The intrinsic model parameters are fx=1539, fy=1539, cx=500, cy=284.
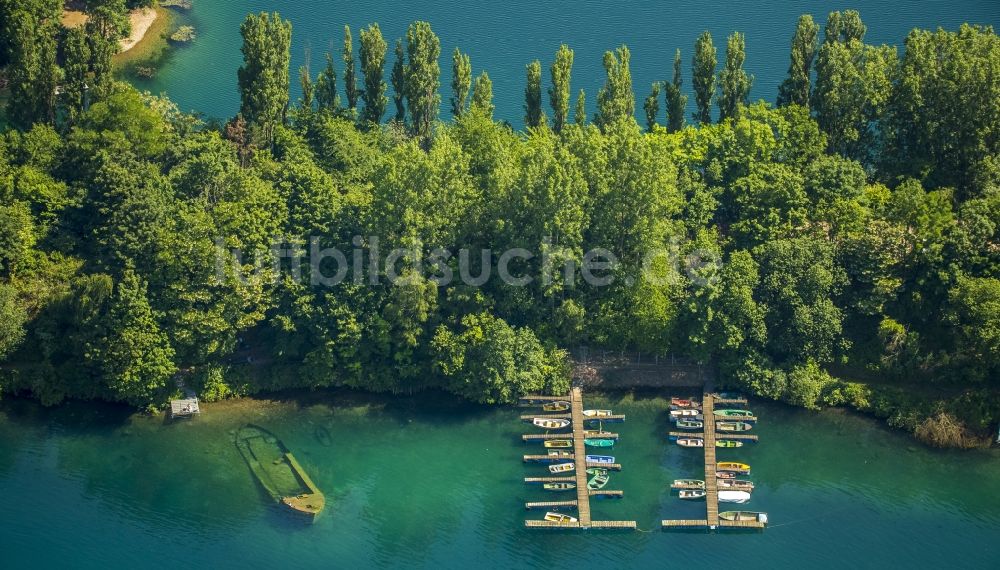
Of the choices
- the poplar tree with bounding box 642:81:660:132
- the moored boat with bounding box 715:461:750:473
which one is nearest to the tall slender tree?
the poplar tree with bounding box 642:81:660:132

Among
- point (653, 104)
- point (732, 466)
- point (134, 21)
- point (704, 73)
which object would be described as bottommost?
point (732, 466)

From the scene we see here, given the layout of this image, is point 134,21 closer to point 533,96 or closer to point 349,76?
point 349,76

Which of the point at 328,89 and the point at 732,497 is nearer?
the point at 732,497

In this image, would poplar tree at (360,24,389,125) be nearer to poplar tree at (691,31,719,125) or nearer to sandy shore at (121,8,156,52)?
poplar tree at (691,31,719,125)

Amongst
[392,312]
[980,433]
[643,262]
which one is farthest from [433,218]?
[980,433]

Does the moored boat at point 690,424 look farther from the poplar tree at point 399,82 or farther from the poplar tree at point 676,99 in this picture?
the poplar tree at point 399,82

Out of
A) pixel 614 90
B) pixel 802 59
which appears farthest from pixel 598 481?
pixel 802 59
